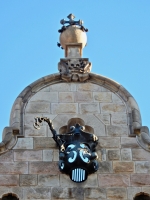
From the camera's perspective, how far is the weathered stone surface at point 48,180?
15992mm

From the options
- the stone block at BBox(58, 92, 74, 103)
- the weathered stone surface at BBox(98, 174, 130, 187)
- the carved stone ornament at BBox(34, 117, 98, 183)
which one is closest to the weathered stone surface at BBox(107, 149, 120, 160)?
the carved stone ornament at BBox(34, 117, 98, 183)

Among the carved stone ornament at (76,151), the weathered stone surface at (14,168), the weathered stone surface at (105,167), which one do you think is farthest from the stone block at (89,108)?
the weathered stone surface at (14,168)

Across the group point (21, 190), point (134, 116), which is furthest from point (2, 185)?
point (134, 116)

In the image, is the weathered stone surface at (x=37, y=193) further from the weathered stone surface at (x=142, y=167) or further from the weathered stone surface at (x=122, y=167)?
the weathered stone surface at (x=142, y=167)

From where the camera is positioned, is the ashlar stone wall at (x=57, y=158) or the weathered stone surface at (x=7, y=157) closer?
the ashlar stone wall at (x=57, y=158)

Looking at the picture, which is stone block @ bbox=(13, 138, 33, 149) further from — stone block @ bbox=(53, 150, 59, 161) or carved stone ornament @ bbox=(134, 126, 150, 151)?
carved stone ornament @ bbox=(134, 126, 150, 151)

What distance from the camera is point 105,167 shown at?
16.2 meters

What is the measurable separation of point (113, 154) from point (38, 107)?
1.55m

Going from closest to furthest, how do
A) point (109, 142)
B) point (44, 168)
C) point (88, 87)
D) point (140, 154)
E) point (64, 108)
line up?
point (44, 168), point (140, 154), point (109, 142), point (64, 108), point (88, 87)

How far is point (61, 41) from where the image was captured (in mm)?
18391

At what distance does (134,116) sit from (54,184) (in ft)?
6.21

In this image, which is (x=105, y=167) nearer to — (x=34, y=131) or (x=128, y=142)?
(x=128, y=142)

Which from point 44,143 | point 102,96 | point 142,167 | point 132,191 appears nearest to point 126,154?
point 142,167

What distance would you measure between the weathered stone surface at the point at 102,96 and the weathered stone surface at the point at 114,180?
163cm
